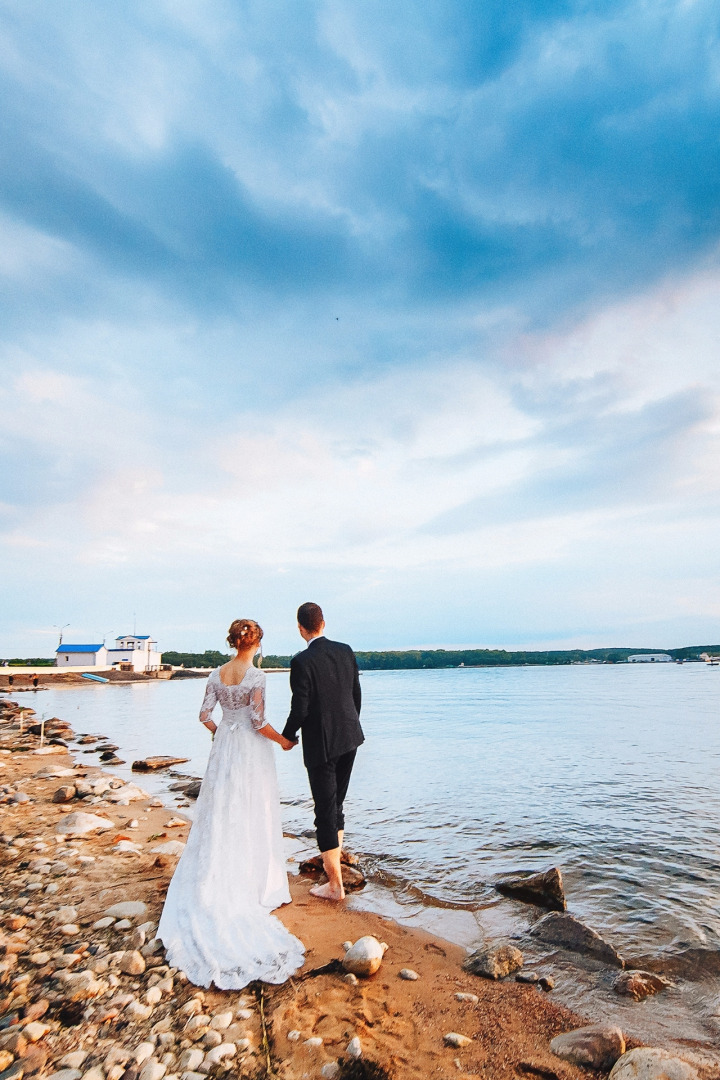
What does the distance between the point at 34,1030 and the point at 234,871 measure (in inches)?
82.8

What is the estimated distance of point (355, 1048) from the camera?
3.99 meters

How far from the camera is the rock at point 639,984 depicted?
5.51 meters

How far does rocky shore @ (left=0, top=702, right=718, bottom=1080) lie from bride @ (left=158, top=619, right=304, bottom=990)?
0.21 meters

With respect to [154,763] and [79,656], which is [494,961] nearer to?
[154,763]

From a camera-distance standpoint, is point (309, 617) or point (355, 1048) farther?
point (309, 617)

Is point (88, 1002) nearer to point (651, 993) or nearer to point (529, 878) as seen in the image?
point (651, 993)

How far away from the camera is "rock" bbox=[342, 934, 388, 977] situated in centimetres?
527

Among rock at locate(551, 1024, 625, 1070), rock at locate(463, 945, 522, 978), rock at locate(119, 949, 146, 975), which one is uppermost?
rock at locate(119, 949, 146, 975)

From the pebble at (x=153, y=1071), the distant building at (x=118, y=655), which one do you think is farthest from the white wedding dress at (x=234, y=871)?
the distant building at (x=118, y=655)

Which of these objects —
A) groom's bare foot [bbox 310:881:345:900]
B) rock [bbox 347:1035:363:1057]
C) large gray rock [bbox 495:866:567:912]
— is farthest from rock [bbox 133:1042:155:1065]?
large gray rock [bbox 495:866:567:912]

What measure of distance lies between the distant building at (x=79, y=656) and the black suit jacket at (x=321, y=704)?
121942 millimetres

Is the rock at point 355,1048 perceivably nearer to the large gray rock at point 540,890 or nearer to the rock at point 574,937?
the rock at point 574,937

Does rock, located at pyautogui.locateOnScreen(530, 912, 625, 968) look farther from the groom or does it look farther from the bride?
the bride

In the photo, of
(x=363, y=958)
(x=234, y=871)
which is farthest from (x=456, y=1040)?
(x=234, y=871)
